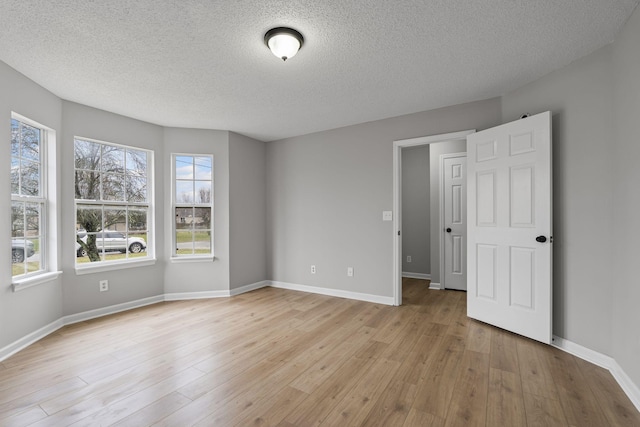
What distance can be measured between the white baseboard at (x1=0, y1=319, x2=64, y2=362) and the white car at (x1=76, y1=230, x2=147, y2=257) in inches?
31.5

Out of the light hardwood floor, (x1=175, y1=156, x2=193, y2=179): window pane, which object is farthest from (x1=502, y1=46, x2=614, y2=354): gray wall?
(x1=175, y1=156, x2=193, y2=179): window pane

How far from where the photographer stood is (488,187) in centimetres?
318

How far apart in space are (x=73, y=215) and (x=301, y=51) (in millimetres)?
3200

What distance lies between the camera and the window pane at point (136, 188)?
13.2ft

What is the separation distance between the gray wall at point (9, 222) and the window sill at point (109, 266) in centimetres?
29

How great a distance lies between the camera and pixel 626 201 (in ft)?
6.92

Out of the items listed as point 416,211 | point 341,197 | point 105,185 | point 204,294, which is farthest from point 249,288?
point 416,211

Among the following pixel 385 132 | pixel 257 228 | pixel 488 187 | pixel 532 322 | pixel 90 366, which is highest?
pixel 385 132

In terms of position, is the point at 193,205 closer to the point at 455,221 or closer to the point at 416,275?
the point at 455,221

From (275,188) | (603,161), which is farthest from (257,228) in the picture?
(603,161)

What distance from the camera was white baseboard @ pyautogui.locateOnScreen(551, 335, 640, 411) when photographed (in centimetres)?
194

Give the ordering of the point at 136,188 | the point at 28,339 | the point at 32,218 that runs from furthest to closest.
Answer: the point at 136,188 → the point at 32,218 → the point at 28,339

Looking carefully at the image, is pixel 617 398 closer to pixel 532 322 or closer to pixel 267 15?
pixel 532 322

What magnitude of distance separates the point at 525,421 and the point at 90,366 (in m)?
3.16
